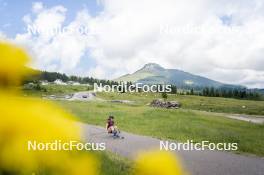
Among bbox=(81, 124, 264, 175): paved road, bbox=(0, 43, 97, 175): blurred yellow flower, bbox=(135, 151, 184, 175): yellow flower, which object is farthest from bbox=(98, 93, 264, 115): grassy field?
bbox=(0, 43, 97, 175): blurred yellow flower

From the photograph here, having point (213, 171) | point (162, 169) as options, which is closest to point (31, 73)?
point (162, 169)

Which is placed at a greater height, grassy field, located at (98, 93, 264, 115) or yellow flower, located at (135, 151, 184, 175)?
yellow flower, located at (135, 151, 184, 175)

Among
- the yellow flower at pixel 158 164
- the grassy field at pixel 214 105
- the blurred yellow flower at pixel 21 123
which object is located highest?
the blurred yellow flower at pixel 21 123

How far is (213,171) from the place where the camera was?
13.9 m

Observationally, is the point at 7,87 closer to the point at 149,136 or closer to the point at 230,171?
the point at 230,171

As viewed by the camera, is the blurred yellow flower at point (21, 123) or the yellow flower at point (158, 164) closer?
the blurred yellow flower at point (21, 123)

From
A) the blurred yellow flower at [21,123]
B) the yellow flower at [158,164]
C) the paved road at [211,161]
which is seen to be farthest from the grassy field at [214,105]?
the blurred yellow flower at [21,123]

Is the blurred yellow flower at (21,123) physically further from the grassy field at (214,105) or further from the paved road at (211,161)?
the grassy field at (214,105)

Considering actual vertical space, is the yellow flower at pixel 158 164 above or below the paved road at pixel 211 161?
above

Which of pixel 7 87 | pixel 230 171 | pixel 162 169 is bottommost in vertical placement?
pixel 230 171

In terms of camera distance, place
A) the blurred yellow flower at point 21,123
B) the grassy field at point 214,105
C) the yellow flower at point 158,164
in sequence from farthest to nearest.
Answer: the grassy field at point 214,105 < the yellow flower at point 158,164 < the blurred yellow flower at point 21,123

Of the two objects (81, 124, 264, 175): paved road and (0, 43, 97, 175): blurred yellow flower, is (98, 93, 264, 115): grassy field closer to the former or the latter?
(81, 124, 264, 175): paved road

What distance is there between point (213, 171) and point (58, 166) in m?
14.0

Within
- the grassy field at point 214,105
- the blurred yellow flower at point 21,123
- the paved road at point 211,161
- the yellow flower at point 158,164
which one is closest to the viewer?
the blurred yellow flower at point 21,123
